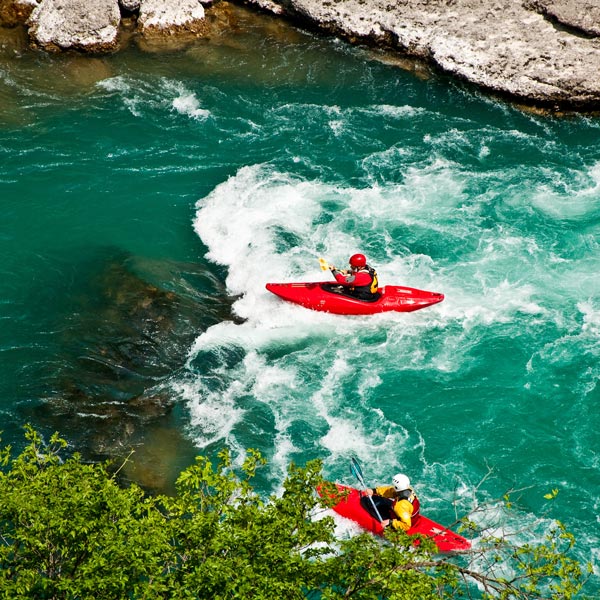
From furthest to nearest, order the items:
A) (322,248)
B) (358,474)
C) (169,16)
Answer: (169,16), (322,248), (358,474)

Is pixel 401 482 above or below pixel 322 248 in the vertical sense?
below

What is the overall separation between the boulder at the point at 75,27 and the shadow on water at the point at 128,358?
344 inches

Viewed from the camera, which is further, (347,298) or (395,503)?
(347,298)

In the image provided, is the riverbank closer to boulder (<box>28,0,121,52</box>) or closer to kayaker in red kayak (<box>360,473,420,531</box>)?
boulder (<box>28,0,121,52</box>)

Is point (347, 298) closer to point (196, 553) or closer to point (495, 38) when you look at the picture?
point (196, 553)

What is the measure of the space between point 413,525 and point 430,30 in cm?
1511

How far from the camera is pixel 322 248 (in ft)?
56.0

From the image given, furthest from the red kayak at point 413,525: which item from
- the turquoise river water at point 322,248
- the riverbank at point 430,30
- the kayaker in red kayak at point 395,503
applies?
the riverbank at point 430,30

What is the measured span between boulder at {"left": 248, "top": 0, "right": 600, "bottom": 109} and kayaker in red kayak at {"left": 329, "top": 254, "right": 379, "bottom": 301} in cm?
841

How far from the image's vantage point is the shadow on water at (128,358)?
511 inches

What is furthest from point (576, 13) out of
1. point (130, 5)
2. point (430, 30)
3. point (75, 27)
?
point (75, 27)

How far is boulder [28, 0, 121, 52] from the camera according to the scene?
2225 centimetres

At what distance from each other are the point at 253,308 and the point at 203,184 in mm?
4357

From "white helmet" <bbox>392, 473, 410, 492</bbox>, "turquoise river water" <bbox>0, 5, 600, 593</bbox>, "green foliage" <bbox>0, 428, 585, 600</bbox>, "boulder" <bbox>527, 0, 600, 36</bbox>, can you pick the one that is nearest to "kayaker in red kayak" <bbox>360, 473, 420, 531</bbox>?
"white helmet" <bbox>392, 473, 410, 492</bbox>
